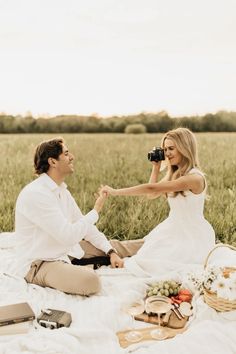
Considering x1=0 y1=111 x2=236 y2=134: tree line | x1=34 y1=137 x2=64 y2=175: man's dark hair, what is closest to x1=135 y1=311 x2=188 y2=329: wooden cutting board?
x1=34 y1=137 x2=64 y2=175: man's dark hair

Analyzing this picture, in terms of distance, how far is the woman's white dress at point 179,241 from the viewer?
3046mm

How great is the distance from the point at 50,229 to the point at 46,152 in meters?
0.50

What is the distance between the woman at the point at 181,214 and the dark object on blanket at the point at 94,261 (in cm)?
25

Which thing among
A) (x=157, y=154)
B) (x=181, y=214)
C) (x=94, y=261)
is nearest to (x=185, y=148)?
(x=157, y=154)

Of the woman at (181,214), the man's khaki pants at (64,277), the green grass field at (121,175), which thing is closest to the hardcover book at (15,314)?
the man's khaki pants at (64,277)

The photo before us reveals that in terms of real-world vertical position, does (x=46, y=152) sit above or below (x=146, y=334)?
above

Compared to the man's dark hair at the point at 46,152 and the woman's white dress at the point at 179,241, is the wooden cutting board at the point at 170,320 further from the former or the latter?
the man's dark hair at the point at 46,152

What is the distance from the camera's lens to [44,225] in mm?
2779

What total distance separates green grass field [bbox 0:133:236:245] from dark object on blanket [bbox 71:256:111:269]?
69 centimetres

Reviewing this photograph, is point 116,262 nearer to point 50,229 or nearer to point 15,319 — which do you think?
point 50,229

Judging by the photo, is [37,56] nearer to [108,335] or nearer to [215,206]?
[215,206]

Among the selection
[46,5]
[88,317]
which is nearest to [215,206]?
[88,317]

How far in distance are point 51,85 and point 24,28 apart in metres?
0.68

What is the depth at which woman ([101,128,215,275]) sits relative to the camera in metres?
3.07
